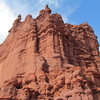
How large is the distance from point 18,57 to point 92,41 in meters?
25.7

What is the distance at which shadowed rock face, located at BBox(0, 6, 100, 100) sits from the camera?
24970mm

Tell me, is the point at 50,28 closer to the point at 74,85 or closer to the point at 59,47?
the point at 59,47

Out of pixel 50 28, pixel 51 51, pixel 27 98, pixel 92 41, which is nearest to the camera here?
pixel 27 98

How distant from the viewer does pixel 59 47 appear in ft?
115

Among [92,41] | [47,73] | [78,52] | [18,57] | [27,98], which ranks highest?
[92,41]

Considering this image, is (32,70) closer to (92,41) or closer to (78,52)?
(78,52)

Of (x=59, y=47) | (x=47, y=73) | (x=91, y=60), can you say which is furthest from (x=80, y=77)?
(x=91, y=60)

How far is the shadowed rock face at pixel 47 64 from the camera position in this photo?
983 inches

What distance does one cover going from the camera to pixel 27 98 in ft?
77.8

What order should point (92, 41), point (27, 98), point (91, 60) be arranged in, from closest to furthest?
point (27, 98)
point (91, 60)
point (92, 41)

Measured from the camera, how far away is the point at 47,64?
104 feet

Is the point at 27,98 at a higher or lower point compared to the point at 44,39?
lower

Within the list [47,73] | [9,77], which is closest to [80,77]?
[47,73]

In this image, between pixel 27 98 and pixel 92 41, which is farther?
pixel 92 41
